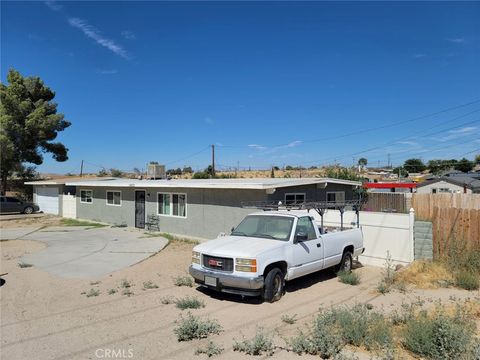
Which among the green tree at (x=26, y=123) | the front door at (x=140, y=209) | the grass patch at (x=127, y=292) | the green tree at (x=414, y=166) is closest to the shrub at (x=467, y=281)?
the grass patch at (x=127, y=292)

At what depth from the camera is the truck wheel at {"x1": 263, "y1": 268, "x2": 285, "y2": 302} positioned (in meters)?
7.76

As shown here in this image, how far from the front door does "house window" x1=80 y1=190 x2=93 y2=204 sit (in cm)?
638

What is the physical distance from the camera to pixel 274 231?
8.94 meters

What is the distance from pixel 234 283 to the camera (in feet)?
24.9

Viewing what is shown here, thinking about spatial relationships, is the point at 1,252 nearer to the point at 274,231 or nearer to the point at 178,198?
the point at 178,198

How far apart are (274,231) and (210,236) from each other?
893 cm

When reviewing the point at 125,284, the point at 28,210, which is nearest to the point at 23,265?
the point at 125,284

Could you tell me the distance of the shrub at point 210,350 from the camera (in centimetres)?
519

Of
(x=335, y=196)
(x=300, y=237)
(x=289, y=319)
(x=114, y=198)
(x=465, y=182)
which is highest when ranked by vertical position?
(x=465, y=182)

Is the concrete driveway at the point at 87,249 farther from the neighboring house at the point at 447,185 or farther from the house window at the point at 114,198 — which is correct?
the neighboring house at the point at 447,185

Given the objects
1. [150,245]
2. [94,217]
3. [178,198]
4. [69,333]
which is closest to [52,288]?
[69,333]

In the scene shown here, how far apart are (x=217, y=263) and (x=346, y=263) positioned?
421 centimetres

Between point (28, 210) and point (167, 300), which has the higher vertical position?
point (28, 210)

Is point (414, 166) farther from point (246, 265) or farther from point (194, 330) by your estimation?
point (194, 330)
